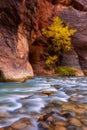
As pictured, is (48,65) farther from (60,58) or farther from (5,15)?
(5,15)

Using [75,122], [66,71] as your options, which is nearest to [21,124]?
[75,122]

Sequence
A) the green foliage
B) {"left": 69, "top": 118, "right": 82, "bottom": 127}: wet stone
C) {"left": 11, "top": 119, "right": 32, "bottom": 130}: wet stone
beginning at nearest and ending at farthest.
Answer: {"left": 11, "top": 119, "right": 32, "bottom": 130}: wet stone → {"left": 69, "top": 118, "right": 82, "bottom": 127}: wet stone → the green foliage

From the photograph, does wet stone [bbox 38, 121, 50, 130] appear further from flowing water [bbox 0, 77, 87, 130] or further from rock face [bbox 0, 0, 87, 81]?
rock face [bbox 0, 0, 87, 81]

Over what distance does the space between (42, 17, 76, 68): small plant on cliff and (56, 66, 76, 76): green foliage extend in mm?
721

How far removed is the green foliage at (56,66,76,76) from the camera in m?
19.1

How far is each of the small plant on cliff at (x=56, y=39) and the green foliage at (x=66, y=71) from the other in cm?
72

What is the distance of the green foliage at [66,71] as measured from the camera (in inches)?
752

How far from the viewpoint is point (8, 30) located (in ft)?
42.7

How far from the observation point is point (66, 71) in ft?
63.6

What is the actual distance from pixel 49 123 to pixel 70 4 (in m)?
24.5

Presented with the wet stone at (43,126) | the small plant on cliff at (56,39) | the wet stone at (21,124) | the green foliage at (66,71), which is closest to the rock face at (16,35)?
the small plant on cliff at (56,39)

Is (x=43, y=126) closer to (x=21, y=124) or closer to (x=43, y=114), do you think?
(x=21, y=124)

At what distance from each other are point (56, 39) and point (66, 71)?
3.04m

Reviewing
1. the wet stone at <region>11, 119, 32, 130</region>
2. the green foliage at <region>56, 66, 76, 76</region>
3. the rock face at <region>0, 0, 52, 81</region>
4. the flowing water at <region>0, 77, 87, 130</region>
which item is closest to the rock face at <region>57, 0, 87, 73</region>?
the green foliage at <region>56, 66, 76, 76</region>
